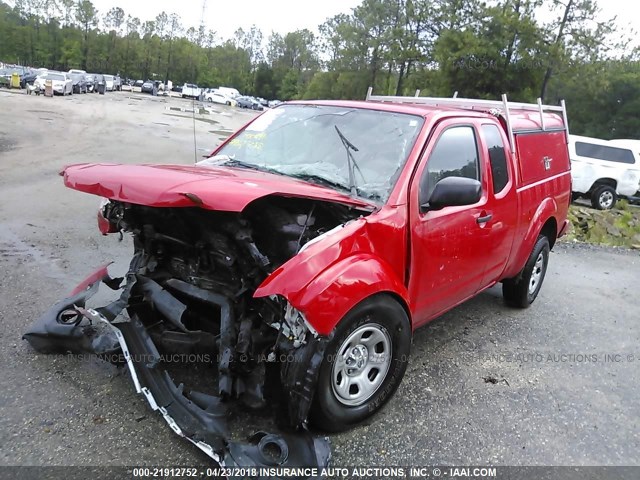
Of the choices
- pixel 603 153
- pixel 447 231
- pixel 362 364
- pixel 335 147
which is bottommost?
pixel 362 364

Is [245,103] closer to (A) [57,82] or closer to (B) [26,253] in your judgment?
(A) [57,82]

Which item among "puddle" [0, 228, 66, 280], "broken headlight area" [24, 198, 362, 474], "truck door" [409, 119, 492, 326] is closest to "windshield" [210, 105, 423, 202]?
"truck door" [409, 119, 492, 326]

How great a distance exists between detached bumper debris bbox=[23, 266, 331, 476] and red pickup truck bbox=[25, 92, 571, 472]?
0.4 inches

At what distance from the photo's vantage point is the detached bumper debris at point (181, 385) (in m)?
2.65

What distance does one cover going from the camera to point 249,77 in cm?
9462

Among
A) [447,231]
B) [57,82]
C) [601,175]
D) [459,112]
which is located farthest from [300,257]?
[57,82]

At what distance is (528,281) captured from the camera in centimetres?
538

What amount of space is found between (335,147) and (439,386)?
1.87 metres

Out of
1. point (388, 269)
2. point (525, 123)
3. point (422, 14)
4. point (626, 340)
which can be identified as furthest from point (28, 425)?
point (422, 14)

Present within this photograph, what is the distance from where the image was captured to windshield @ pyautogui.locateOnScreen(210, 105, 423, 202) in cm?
345

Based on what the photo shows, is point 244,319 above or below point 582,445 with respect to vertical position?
above

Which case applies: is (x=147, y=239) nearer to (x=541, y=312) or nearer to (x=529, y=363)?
(x=529, y=363)

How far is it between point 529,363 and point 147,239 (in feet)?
10.5

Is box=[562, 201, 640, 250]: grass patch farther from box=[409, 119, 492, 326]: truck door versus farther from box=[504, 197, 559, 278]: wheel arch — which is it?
box=[409, 119, 492, 326]: truck door
